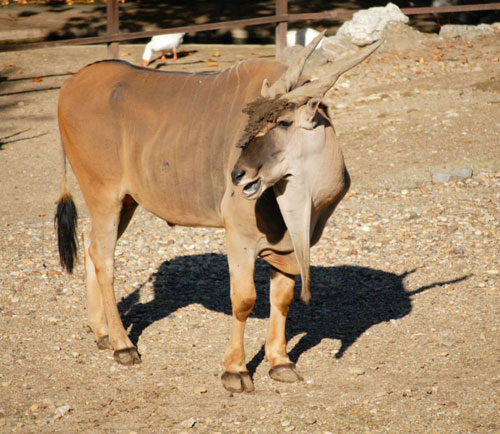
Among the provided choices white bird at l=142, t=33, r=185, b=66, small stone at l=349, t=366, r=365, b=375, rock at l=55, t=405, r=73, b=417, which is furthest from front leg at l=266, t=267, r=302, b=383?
white bird at l=142, t=33, r=185, b=66

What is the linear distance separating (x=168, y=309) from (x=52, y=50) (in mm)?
11269

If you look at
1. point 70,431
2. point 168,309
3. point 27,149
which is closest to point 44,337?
point 168,309

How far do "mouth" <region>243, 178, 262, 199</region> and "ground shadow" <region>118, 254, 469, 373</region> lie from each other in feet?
5.07

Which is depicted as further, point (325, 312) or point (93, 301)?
point (325, 312)

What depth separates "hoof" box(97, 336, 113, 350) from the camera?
593cm

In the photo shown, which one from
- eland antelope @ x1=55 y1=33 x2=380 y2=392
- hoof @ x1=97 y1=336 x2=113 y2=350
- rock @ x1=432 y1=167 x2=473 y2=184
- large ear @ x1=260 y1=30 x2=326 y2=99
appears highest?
large ear @ x1=260 y1=30 x2=326 y2=99

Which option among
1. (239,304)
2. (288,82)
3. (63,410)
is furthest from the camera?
(239,304)

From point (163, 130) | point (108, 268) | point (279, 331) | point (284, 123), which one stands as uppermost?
point (284, 123)

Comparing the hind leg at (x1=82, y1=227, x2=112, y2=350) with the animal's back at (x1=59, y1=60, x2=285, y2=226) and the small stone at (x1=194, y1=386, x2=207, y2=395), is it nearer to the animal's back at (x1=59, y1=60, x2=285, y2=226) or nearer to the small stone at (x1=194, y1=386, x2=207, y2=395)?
the animal's back at (x1=59, y1=60, x2=285, y2=226)

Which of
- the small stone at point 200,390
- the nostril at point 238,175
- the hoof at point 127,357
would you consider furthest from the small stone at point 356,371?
the nostril at point 238,175

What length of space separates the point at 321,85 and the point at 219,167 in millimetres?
988

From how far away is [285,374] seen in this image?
525 centimetres

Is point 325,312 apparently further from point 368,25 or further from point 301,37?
point 301,37

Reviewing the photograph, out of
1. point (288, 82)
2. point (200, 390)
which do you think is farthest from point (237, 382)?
point (288, 82)
